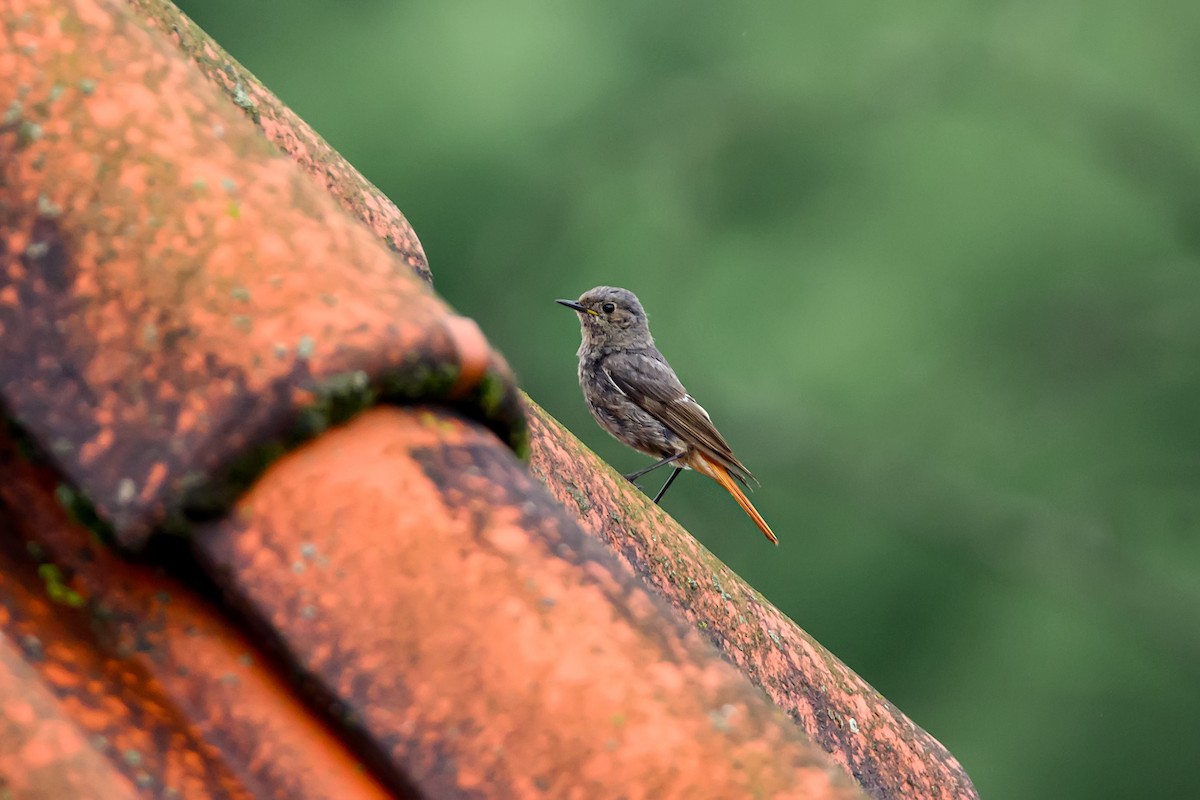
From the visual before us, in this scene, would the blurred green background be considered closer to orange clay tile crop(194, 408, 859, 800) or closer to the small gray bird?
the small gray bird

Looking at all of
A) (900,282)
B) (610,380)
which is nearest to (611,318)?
(610,380)

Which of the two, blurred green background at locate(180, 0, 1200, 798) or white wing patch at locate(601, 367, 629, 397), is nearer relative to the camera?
white wing patch at locate(601, 367, 629, 397)

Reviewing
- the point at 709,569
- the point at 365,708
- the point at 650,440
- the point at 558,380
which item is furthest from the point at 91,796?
the point at 558,380

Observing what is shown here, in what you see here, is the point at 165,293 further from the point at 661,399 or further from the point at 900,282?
the point at 900,282

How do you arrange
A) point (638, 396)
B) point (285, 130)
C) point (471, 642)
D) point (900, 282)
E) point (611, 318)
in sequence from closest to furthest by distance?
point (471, 642) < point (285, 130) < point (638, 396) < point (611, 318) < point (900, 282)

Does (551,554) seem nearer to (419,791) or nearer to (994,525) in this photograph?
(419,791)

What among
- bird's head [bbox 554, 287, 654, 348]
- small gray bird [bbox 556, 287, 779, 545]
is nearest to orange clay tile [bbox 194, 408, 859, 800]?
small gray bird [bbox 556, 287, 779, 545]
